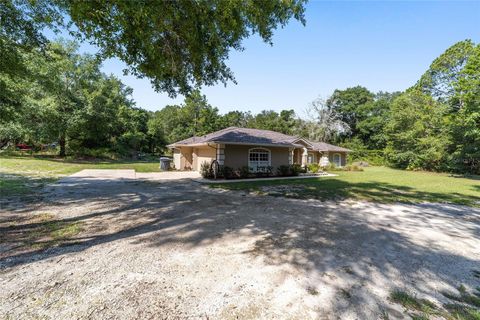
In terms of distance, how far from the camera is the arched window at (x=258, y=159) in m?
16.6

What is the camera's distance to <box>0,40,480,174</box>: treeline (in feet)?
55.5

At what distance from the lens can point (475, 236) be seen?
17.3 feet

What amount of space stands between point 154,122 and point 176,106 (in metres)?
10.2

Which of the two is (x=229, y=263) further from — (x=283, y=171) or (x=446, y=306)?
(x=283, y=171)

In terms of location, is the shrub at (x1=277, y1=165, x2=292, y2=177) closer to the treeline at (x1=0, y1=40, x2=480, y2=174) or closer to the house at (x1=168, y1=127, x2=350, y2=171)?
the house at (x1=168, y1=127, x2=350, y2=171)

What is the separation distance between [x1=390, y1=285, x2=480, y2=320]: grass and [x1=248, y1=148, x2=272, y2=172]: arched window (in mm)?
13797

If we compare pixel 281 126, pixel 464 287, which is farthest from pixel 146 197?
pixel 281 126

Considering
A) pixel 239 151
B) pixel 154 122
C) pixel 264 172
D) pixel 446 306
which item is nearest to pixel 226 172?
pixel 239 151

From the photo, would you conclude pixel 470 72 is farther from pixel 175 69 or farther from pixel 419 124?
pixel 175 69

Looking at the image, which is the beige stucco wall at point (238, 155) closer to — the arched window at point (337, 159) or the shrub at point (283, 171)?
the shrub at point (283, 171)

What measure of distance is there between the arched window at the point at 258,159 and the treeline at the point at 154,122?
6.48m

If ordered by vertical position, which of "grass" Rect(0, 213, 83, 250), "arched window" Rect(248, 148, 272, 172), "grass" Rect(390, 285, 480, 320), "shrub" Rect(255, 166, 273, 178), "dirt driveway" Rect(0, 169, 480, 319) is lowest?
"grass" Rect(390, 285, 480, 320)

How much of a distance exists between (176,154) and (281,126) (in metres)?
31.2

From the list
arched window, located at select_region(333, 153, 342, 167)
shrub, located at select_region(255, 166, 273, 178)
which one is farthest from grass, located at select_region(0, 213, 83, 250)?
arched window, located at select_region(333, 153, 342, 167)
